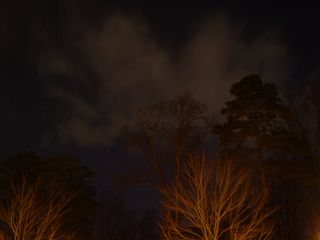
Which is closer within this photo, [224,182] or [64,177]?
[224,182]

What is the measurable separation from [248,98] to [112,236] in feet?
116

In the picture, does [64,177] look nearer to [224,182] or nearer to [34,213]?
[34,213]

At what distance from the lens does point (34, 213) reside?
73.1ft

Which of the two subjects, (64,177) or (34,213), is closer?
(34,213)

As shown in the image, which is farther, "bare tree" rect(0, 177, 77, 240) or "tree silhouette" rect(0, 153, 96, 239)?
"tree silhouette" rect(0, 153, 96, 239)

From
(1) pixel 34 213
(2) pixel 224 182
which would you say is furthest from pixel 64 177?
(2) pixel 224 182

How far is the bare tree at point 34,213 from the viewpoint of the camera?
66.2 feet

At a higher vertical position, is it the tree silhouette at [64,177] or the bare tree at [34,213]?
the tree silhouette at [64,177]

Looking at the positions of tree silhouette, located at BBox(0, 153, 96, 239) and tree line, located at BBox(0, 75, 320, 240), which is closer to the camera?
tree line, located at BBox(0, 75, 320, 240)

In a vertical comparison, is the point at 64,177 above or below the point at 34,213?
above

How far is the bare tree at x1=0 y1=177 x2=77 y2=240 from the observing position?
20188 millimetres

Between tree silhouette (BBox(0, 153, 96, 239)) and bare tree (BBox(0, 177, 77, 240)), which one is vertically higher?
tree silhouette (BBox(0, 153, 96, 239))

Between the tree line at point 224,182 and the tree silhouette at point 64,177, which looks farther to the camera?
the tree silhouette at point 64,177

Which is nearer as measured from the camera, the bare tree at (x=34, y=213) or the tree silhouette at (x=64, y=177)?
the bare tree at (x=34, y=213)
